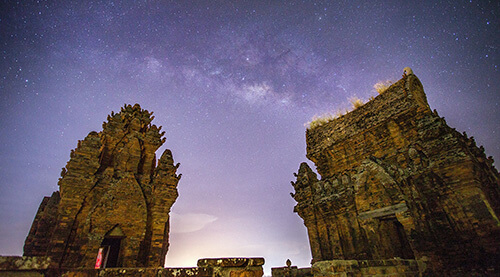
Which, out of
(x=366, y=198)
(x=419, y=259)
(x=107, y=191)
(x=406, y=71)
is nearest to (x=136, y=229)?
(x=107, y=191)

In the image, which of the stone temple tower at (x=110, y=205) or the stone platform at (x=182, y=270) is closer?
the stone platform at (x=182, y=270)

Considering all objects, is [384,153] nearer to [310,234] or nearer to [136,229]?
[310,234]

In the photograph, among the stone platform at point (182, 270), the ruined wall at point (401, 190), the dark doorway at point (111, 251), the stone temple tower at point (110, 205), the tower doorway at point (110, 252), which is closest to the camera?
the stone platform at point (182, 270)

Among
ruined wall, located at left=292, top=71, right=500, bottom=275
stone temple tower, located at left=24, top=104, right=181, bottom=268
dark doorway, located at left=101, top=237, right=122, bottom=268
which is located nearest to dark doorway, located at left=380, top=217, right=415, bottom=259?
ruined wall, located at left=292, top=71, right=500, bottom=275

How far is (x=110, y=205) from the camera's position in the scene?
1007 centimetres

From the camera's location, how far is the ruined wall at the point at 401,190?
7167 millimetres

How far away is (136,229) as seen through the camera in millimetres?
10078

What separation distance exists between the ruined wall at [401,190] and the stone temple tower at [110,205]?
23.3 ft

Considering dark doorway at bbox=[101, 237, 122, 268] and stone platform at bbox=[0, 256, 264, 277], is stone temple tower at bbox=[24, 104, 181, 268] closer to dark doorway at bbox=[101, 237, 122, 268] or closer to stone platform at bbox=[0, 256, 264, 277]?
dark doorway at bbox=[101, 237, 122, 268]

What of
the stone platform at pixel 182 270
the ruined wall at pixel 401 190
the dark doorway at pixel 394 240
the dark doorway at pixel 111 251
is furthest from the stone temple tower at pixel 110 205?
the dark doorway at pixel 394 240

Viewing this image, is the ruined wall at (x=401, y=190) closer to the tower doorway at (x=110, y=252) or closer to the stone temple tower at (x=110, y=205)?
the stone temple tower at (x=110, y=205)

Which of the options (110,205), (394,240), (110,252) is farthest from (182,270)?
(110,252)

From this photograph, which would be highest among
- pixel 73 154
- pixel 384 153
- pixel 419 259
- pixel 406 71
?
pixel 406 71

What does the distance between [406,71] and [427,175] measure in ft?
17.4
